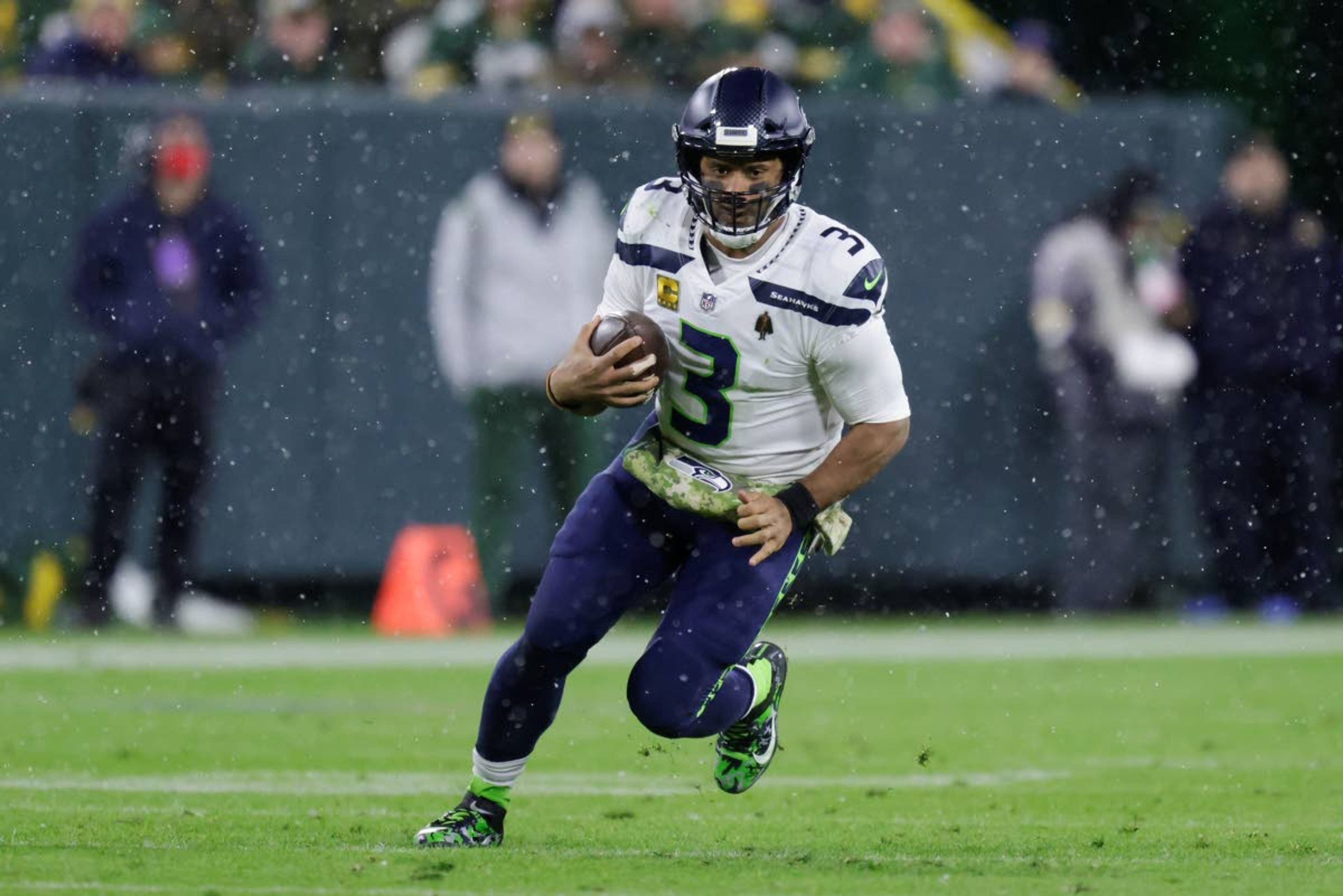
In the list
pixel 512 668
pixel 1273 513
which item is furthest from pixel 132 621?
pixel 512 668

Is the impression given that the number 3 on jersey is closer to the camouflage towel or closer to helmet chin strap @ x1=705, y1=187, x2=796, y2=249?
the camouflage towel

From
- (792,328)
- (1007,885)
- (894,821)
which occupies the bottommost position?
(894,821)

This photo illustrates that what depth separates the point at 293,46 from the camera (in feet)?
42.2

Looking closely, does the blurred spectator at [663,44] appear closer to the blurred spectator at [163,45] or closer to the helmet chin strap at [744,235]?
the blurred spectator at [163,45]

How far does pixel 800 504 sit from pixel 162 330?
628cm

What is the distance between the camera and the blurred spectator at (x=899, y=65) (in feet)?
42.6

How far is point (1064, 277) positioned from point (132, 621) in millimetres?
4686

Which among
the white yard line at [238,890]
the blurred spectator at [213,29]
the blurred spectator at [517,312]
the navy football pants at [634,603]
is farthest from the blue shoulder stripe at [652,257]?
the blurred spectator at [213,29]

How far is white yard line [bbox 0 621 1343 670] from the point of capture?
10586 millimetres

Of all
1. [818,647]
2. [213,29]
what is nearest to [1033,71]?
[818,647]

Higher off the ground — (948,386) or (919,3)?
(919,3)

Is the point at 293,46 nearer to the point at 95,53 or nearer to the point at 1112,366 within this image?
the point at 95,53

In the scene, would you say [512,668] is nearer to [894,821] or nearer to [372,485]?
[894,821]

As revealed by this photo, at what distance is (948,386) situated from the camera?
12.7 m
